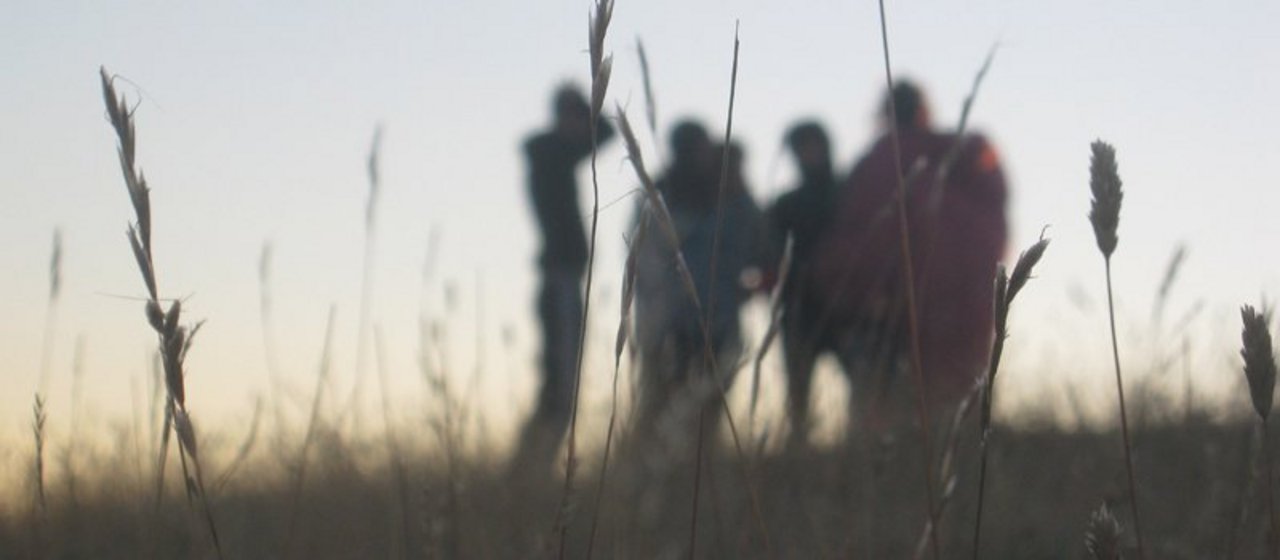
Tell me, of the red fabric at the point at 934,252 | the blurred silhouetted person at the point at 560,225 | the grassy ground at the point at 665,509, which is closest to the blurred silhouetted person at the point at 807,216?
the red fabric at the point at 934,252

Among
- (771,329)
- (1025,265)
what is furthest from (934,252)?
(1025,265)

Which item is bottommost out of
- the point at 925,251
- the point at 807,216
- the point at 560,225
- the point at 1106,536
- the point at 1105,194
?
the point at 1106,536

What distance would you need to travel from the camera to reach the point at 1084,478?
373 cm

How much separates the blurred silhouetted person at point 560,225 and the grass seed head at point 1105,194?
5509mm

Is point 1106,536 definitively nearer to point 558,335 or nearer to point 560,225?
point 560,225

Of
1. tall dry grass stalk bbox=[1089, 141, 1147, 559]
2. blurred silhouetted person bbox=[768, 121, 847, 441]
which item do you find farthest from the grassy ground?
blurred silhouetted person bbox=[768, 121, 847, 441]

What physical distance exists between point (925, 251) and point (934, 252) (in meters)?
0.56

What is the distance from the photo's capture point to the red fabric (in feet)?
18.7

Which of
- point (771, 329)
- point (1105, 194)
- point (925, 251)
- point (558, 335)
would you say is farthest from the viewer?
point (558, 335)

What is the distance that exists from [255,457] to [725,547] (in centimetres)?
143

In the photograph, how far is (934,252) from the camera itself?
19.9 ft

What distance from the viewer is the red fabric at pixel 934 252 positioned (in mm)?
5707

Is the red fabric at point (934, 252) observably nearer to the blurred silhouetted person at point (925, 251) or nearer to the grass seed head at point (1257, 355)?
the blurred silhouetted person at point (925, 251)

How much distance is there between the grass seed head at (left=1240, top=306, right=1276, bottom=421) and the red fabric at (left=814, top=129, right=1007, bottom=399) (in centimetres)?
420
